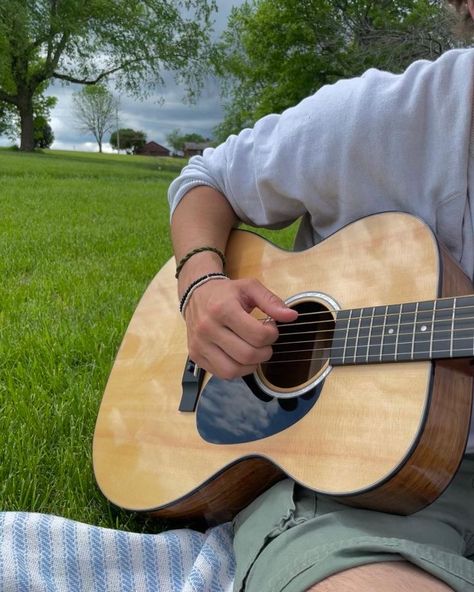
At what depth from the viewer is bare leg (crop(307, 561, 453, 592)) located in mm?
870

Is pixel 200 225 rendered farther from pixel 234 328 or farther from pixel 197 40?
pixel 197 40

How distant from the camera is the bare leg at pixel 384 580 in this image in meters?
0.87

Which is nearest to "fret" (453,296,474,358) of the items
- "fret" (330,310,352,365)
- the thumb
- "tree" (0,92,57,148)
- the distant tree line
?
"fret" (330,310,352,365)

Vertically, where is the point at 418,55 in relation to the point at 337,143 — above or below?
above

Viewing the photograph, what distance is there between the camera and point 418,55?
1048 centimetres

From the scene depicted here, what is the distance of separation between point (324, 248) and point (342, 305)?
20cm

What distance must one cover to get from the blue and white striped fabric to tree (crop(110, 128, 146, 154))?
225 feet

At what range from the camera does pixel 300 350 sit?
4.44 feet

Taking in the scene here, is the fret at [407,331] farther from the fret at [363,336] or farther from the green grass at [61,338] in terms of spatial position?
the green grass at [61,338]

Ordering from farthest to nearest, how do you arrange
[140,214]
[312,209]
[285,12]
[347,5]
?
1. [285,12]
2. [347,5]
3. [140,214]
4. [312,209]

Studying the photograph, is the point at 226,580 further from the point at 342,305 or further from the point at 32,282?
the point at 32,282

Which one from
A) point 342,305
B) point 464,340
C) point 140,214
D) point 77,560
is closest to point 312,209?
point 342,305

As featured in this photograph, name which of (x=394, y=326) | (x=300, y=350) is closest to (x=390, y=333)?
(x=394, y=326)

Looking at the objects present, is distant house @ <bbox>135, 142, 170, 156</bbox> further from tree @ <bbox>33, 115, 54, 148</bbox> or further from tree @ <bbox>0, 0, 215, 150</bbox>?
tree @ <bbox>0, 0, 215, 150</bbox>
